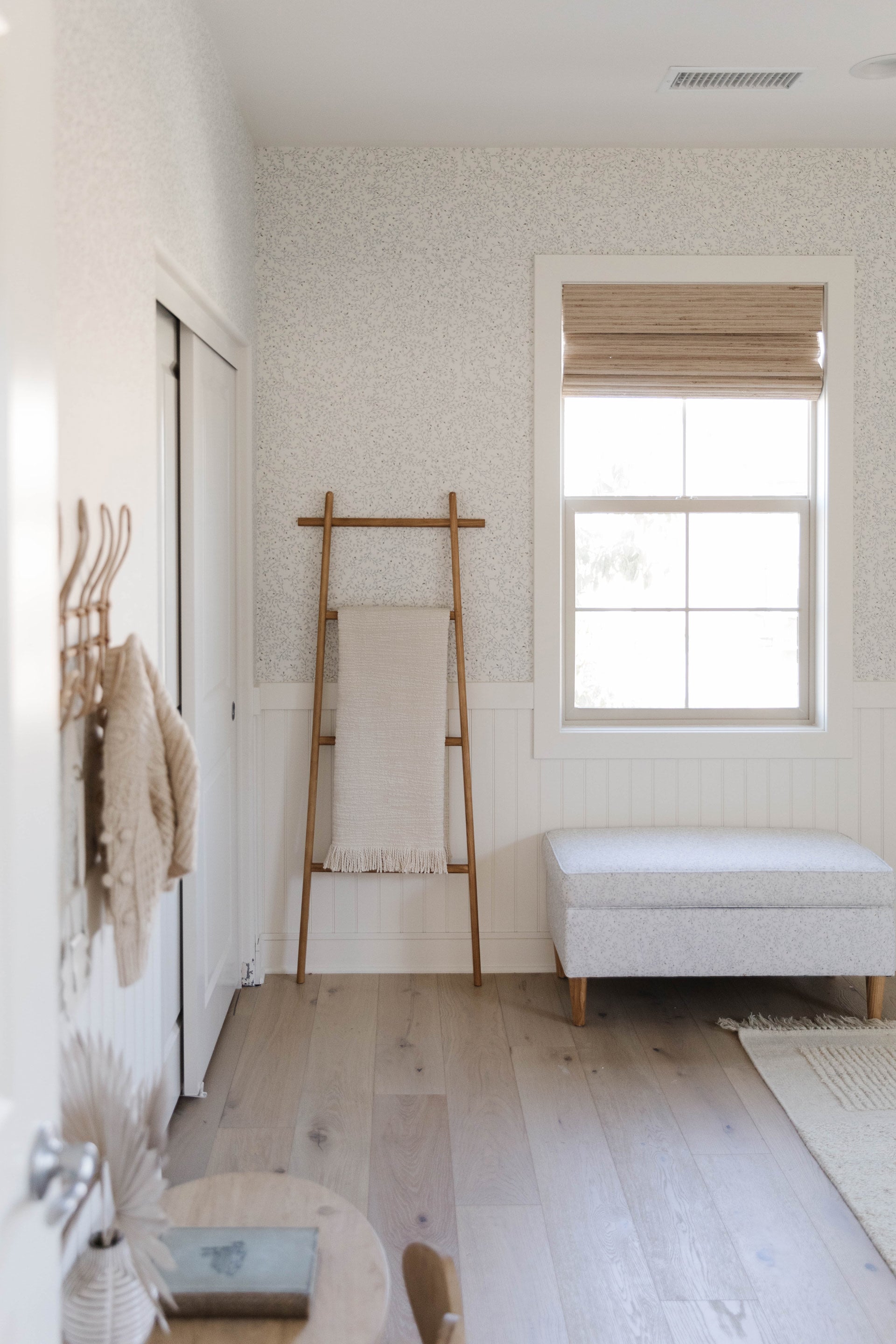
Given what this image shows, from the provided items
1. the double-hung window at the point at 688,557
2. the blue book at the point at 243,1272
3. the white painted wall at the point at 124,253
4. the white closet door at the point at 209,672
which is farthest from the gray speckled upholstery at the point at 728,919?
the blue book at the point at 243,1272

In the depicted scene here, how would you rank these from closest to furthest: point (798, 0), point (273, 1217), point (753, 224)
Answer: point (273, 1217), point (798, 0), point (753, 224)

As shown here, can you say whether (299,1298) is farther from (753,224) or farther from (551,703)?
(753,224)

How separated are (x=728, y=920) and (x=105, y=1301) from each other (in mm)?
2414

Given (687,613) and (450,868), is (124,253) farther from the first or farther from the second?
(687,613)

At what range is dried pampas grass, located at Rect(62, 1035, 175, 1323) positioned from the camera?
1.05 m

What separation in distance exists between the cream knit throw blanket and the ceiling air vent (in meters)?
1.65

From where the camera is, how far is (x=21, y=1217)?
0.89 meters

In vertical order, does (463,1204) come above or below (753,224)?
below

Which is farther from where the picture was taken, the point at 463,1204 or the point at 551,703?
the point at 551,703

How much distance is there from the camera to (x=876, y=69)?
114 inches

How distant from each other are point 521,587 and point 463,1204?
6.33 ft

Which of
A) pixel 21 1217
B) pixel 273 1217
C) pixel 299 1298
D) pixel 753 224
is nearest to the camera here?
pixel 21 1217

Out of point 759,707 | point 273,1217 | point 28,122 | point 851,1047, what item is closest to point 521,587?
point 759,707

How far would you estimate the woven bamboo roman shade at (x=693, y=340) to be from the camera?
3590 millimetres
